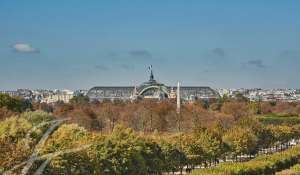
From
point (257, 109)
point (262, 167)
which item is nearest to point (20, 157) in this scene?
point (262, 167)

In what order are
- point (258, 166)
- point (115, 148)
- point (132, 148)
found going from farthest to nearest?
point (258, 166) < point (132, 148) < point (115, 148)

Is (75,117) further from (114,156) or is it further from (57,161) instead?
(57,161)

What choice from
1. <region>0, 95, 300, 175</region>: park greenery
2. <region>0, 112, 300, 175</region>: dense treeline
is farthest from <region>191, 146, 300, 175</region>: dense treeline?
<region>0, 112, 300, 175</region>: dense treeline

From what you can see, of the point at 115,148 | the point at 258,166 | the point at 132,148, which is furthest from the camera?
the point at 258,166

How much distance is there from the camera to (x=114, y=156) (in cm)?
3728

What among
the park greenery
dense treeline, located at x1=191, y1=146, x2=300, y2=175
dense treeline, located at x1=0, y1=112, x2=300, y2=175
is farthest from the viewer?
dense treeline, located at x1=191, y1=146, x2=300, y2=175

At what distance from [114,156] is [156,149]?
7.14 m

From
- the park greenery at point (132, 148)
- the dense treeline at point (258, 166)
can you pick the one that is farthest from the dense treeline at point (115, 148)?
the dense treeline at point (258, 166)

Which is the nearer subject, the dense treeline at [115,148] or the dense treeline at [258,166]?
the dense treeline at [115,148]

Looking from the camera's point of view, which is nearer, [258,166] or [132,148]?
[132,148]

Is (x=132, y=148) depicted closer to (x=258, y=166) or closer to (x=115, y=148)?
(x=115, y=148)

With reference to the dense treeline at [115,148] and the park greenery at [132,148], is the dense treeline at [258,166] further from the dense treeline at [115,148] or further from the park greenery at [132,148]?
the dense treeline at [115,148]

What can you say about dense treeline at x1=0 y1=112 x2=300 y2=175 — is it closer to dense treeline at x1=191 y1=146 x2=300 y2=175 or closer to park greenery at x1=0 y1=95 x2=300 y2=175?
park greenery at x1=0 y1=95 x2=300 y2=175

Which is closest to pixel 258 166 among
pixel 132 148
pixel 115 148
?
pixel 132 148
